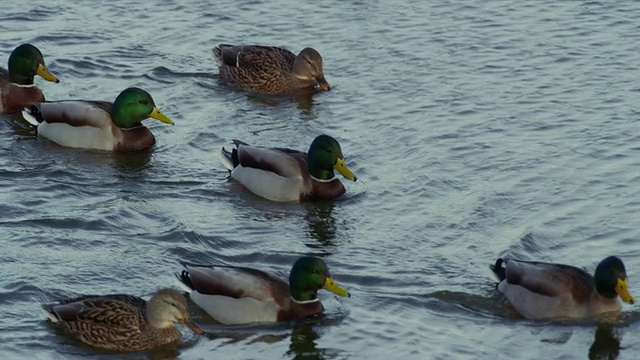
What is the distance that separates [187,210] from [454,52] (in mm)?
6026

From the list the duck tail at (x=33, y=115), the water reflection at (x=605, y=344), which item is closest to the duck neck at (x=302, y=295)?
the water reflection at (x=605, y=344)

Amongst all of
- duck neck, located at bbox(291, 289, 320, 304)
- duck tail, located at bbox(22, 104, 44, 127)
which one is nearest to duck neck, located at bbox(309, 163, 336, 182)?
duck neck, located at bbox(291, 289, 320, 304)

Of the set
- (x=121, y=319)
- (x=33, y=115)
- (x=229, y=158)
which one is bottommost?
(x=121, y=319)

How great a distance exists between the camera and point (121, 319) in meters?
10.7

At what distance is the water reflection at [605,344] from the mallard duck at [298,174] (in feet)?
11.6

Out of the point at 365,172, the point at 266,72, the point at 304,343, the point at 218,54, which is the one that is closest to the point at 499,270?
the point at 304,343

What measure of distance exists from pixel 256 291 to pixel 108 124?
4.87m

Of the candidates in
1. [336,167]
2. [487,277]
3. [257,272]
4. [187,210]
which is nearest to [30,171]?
[187,210]

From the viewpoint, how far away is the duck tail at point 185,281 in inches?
449

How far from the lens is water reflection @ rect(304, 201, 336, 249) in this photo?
13.0m

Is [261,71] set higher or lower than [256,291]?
higher

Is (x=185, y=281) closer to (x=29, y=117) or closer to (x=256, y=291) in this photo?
(x=256, y=291)

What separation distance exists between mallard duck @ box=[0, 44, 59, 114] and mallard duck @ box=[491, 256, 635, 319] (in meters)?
7.04

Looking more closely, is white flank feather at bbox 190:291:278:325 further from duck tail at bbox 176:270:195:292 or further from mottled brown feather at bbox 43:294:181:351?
mottled brown feather at bbox 43:294:181:351
